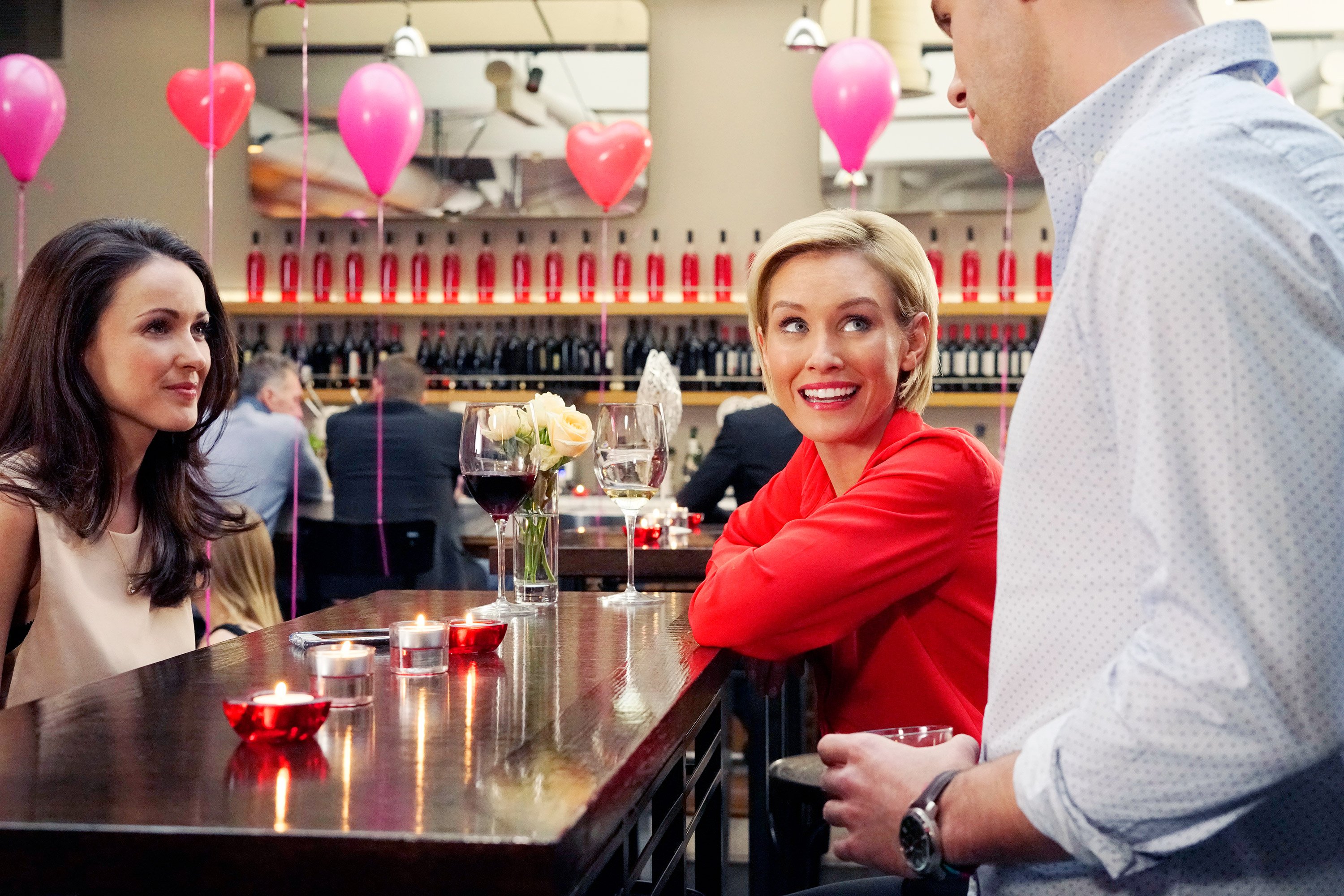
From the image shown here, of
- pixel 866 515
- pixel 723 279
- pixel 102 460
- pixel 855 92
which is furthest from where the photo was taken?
pixel 723 279

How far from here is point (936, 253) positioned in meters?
6.02

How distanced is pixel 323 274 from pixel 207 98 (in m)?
1.60

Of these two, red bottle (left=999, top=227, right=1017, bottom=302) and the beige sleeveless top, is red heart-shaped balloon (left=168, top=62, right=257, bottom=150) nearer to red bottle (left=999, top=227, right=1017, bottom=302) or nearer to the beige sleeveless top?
red bottle (left=999, top=227, right=1017, bottom=302)

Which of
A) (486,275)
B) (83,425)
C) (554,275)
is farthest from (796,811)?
(486,275)

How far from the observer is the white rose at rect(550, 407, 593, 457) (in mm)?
1505

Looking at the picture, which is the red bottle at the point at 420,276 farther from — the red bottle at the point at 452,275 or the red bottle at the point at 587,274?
the red bottle at the point at 587,274

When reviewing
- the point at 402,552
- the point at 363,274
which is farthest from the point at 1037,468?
the point at 363,274

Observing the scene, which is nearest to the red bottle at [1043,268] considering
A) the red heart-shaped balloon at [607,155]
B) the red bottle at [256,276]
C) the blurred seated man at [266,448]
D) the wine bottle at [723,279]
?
the wine bottle at [723,279]

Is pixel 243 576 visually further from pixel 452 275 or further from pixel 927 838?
pixel 452 275

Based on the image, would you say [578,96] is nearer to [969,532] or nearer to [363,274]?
[363,274]

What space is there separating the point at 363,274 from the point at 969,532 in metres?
5.43

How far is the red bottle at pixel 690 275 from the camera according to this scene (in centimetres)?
613

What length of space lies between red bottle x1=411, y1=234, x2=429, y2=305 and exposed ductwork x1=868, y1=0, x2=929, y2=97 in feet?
8.08

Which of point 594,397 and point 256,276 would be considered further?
point 256,276
